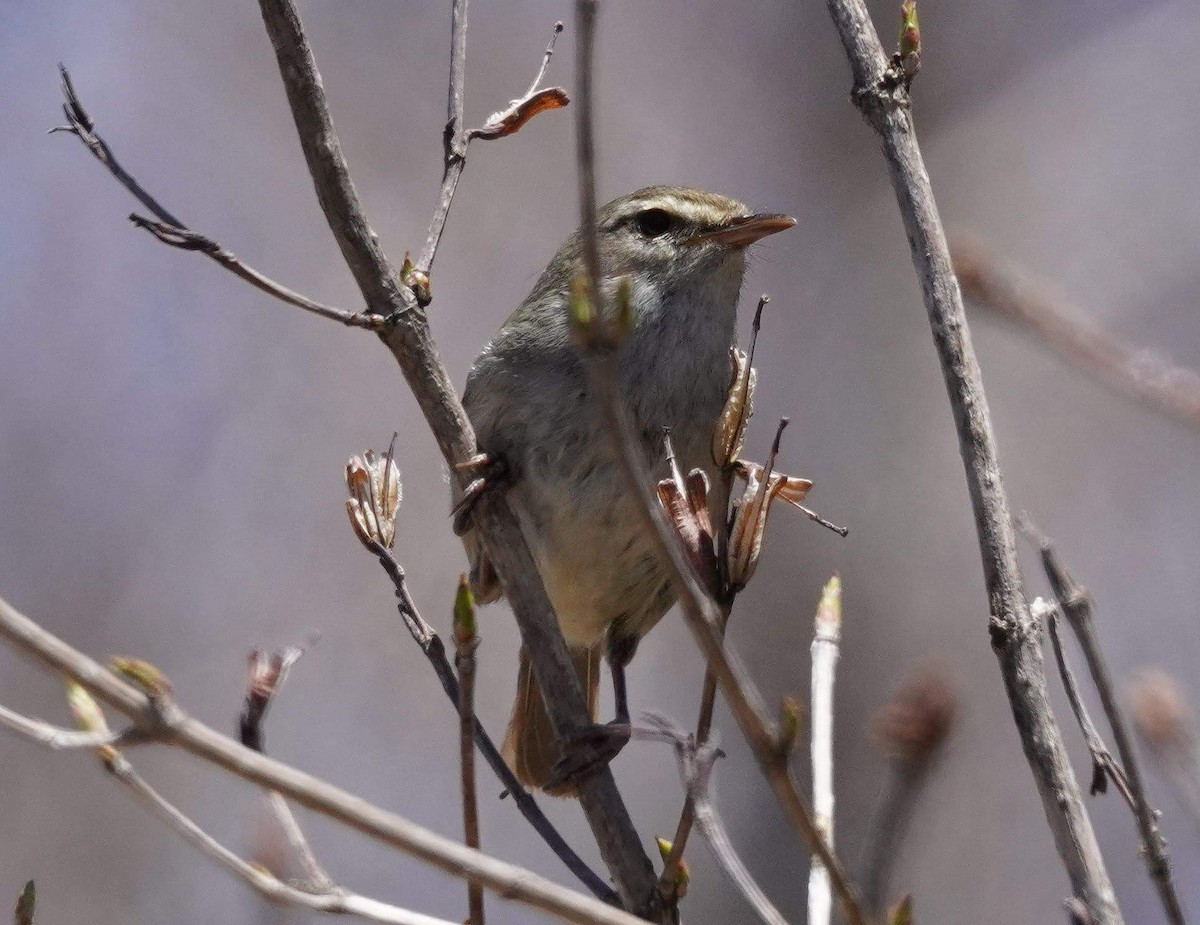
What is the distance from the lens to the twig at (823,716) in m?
1.99

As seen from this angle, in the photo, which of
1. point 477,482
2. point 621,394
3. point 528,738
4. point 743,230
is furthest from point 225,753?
point 528,738

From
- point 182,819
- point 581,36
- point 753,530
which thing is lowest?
point 182,819

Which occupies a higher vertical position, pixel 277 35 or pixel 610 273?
pixel 610 273

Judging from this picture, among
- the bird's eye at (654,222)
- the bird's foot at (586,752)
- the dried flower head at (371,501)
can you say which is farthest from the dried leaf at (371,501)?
the bird's eye at (654,222)

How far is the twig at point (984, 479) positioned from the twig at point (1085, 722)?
4 centimetres

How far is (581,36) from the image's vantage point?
1.30 metres

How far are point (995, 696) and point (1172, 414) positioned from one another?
4970 millimetres

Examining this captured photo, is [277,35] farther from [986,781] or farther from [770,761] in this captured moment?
[986,781]

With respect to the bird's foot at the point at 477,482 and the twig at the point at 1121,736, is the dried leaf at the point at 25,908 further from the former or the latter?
the twig at the point at 1121,736

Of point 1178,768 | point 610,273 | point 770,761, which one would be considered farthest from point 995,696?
point 770,761

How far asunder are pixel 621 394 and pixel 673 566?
7.67 ft

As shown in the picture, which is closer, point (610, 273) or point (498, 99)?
point (610, 273)

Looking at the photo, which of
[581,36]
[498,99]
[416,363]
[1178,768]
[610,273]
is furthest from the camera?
[498,99]

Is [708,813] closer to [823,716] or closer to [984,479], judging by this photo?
[823,716]
